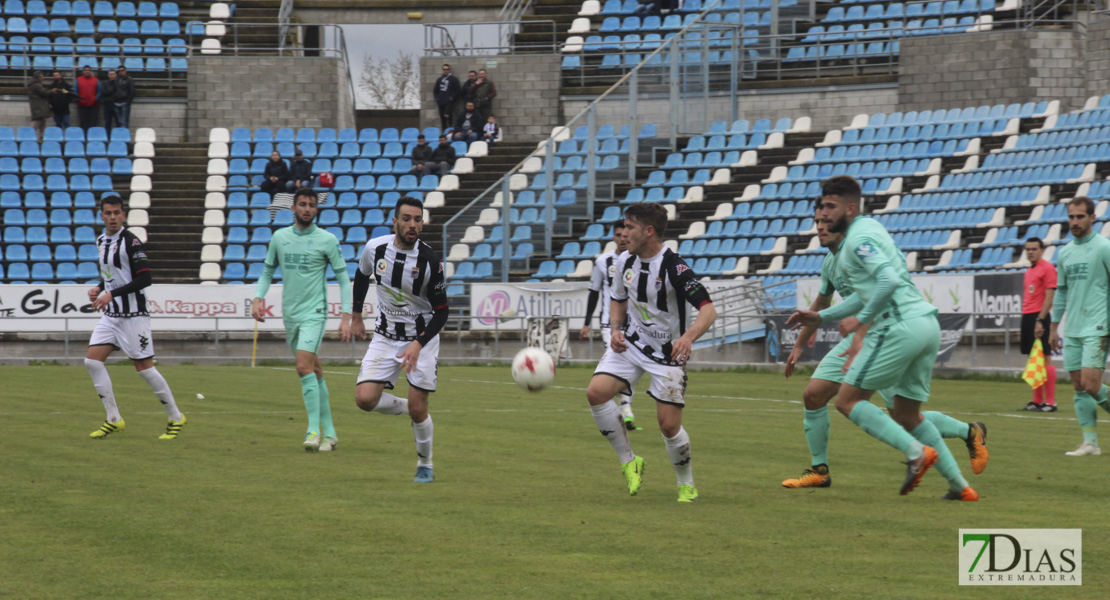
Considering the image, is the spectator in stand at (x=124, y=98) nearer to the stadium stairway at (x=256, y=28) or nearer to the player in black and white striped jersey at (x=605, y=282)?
the stadium stairway at (x=256, y=28)

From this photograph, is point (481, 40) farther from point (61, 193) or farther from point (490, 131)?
point (61, 193)

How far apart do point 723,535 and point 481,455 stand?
4338 mm

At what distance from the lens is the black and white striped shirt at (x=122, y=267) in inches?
496

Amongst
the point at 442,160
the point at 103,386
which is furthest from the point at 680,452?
the point at 442,160

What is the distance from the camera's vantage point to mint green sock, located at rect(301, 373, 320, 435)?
456 inches

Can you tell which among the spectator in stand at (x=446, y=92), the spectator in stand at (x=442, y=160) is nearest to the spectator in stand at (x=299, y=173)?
the spectator in stand at (x=442, y=160)

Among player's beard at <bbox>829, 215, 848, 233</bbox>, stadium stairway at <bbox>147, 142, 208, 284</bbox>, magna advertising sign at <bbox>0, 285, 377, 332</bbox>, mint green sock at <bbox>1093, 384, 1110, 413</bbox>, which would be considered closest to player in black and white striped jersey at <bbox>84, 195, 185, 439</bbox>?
player's beard at <bbox>829, 215, 848, 233</bbox>

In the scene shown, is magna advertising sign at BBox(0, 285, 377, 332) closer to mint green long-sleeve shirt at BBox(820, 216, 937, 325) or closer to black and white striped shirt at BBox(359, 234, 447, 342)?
black and white striped shirt at BBox(359, 234, 447, 342)

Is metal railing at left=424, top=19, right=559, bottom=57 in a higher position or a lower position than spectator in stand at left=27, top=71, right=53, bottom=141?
higher

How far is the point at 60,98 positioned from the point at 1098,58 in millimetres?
26819

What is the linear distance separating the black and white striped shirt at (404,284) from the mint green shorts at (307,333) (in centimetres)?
188

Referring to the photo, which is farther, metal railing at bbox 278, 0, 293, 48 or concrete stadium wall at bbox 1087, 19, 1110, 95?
metal railing at bbox 278, 0, 293, 48

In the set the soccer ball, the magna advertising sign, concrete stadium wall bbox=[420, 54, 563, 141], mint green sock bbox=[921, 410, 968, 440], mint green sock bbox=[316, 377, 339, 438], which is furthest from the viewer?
concrete stadium wall bbox=[420, 54, 563, 141]

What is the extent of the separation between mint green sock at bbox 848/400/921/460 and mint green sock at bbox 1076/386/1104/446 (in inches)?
142
